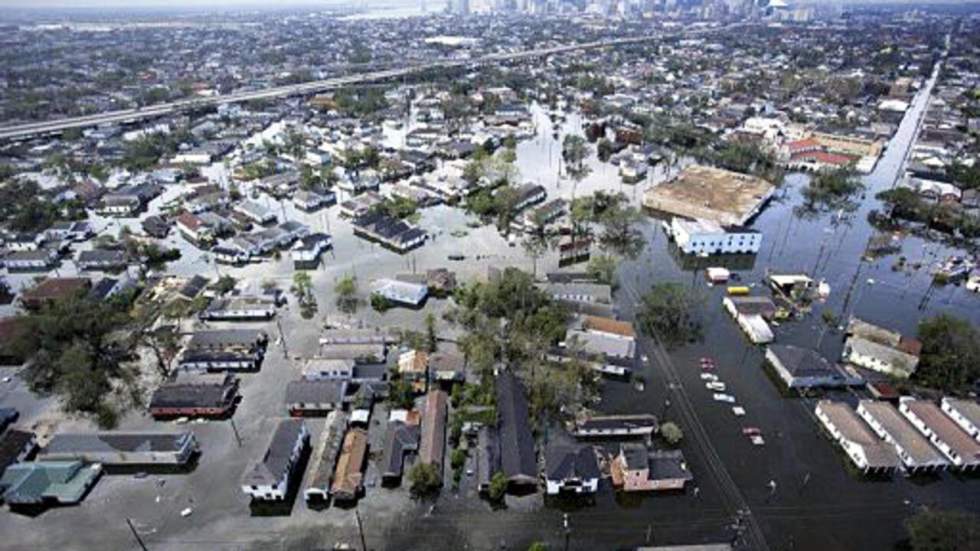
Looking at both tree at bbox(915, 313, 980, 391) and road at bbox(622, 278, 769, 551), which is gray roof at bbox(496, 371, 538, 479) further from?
tree at bbox(915, 313, 980, 391)

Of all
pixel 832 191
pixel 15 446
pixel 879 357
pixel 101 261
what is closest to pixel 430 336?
pixel 15 446

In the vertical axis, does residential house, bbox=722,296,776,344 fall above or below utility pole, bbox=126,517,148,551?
above

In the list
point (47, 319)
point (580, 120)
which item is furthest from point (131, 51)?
point (47, 319)

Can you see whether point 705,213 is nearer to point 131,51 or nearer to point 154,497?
point 154,497

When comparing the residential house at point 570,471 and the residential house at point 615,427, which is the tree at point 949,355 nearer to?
the residential house at point 615,427

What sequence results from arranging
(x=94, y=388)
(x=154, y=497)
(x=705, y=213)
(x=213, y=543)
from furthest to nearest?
(x=705, y=213) < (x=94, y=388) < (x=154, y=497) < (x=213, y=543)

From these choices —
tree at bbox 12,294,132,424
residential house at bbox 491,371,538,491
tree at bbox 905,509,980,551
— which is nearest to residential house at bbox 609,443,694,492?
residential house at bbox 491,371,538,491

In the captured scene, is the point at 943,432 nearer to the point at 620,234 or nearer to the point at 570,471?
the point at 570,471
